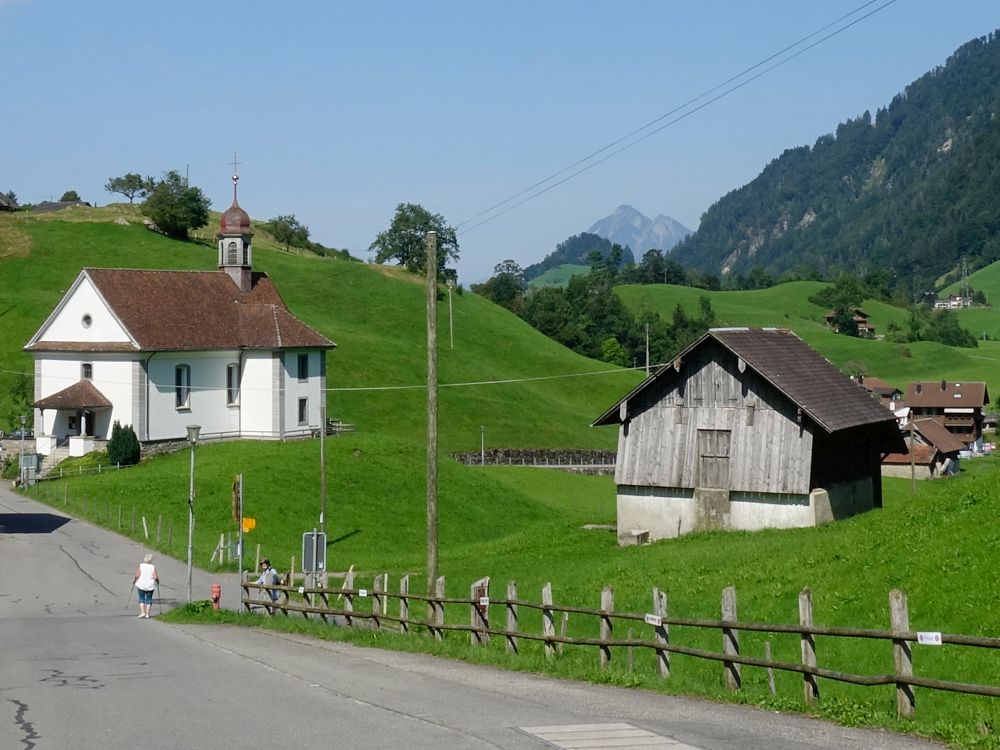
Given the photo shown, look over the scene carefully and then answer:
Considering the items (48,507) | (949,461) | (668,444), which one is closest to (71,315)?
(48,507)

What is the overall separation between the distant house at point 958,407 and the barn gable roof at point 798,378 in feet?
357

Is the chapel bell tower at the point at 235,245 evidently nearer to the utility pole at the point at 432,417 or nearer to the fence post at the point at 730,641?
the utility pole at the point at 432,417

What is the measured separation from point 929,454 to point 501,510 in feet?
211

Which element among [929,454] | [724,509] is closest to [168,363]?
[724,509]

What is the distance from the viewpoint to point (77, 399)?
67938mm

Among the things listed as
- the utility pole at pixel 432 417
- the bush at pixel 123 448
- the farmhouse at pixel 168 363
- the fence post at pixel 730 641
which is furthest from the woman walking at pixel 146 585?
the farmhouse at pixel 168 363

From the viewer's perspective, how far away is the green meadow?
18.4 metres

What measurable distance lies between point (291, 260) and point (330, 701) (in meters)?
122

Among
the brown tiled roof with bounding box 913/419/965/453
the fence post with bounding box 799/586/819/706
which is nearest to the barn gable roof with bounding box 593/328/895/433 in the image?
the fence post with bounding box 799/586/819/706

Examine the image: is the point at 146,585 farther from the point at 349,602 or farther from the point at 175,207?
the point at 175,207

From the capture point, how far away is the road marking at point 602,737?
12.2 m

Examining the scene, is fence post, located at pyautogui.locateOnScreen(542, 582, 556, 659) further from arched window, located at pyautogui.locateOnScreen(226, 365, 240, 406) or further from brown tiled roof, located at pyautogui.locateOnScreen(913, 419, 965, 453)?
brown tiled roof, located at pyautogui.locateOnScreen(913, 419, 965, 453)

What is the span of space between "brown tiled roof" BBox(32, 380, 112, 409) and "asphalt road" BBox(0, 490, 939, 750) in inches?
1712

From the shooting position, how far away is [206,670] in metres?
19.4
